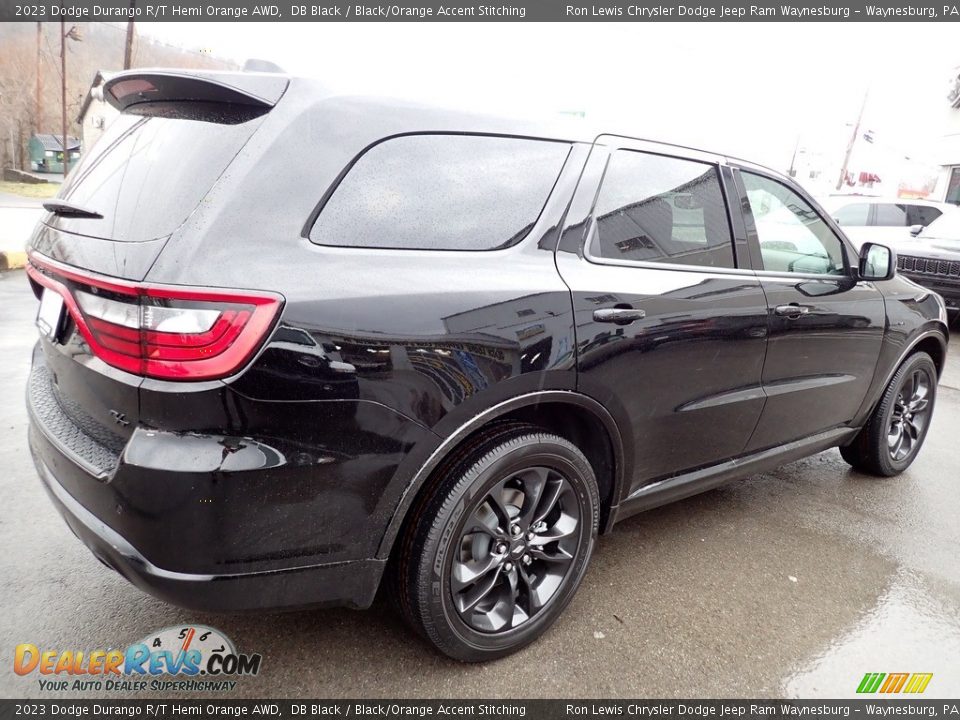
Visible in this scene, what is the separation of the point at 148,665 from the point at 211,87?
5.86ft

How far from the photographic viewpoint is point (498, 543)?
2186 millimetres

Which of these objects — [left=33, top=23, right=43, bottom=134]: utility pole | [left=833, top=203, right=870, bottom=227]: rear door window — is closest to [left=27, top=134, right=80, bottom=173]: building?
[left=33, top=23, right=43, bottom=134]: utility pole

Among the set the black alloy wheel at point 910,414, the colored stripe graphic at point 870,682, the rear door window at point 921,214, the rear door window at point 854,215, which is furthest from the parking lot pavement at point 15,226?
the rear door window at point 921,214

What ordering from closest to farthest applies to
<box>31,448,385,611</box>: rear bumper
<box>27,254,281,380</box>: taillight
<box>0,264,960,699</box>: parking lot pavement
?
<box>27,254,281,380</box>: taillight
<box>31,448,385,611</box>: rear bumper
<box>0,264,960,699</box>: parking lot pavement

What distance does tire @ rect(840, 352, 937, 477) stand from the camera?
387 centimetres

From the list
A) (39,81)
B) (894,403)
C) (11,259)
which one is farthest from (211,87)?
(39,81)

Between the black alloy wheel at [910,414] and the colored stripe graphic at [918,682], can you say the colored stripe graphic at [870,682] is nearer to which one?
the colored stripe graphic at [918,682]

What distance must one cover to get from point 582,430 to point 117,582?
184 centimetres

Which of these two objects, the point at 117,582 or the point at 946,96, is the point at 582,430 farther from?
the point at 946,96

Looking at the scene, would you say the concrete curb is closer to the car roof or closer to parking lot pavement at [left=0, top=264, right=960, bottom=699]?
parking lot pavement at [left=0, top=264, right=960, bottom=699]

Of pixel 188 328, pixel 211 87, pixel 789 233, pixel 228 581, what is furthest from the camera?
pixel 789 233

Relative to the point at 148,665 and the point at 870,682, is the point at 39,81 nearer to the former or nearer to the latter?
the point at 148,665

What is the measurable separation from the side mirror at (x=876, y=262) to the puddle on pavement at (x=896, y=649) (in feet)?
4.83

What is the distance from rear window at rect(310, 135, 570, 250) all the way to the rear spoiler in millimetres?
305
